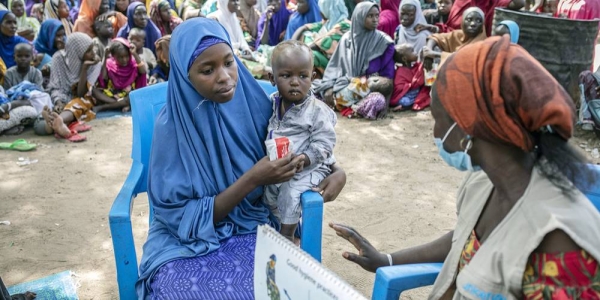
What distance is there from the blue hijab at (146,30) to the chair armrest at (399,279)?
730 cm

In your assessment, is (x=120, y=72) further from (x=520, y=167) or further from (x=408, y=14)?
(x=520, y=167)

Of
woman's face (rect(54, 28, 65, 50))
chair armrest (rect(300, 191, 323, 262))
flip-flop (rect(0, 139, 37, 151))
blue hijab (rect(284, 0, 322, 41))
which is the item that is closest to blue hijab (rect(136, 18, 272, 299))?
chair armrest (rect(300, 191, 323, 262))

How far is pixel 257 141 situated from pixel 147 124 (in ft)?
2.40

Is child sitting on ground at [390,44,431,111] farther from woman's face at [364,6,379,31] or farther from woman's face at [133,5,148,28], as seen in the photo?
woman's face at [133,5,148,28]

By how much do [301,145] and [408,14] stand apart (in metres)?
5.50

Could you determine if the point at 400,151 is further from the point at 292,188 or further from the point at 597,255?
the point at 597,255

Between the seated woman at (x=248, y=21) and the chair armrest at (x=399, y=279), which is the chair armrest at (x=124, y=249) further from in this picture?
the seated woman at (x=248, y=21)

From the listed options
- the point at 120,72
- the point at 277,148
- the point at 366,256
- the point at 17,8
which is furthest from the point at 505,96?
the point at 17,8

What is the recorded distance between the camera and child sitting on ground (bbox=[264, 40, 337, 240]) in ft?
8.06

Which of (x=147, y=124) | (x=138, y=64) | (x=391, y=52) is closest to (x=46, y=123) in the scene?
(x=138, y=64)

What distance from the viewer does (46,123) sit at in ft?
20.1

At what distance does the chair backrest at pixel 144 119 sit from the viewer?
110 inches

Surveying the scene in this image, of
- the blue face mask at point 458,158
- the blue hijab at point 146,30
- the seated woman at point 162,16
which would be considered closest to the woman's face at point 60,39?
the blue hijab at point 146,30

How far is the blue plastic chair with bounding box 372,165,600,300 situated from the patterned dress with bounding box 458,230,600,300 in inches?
19.3
